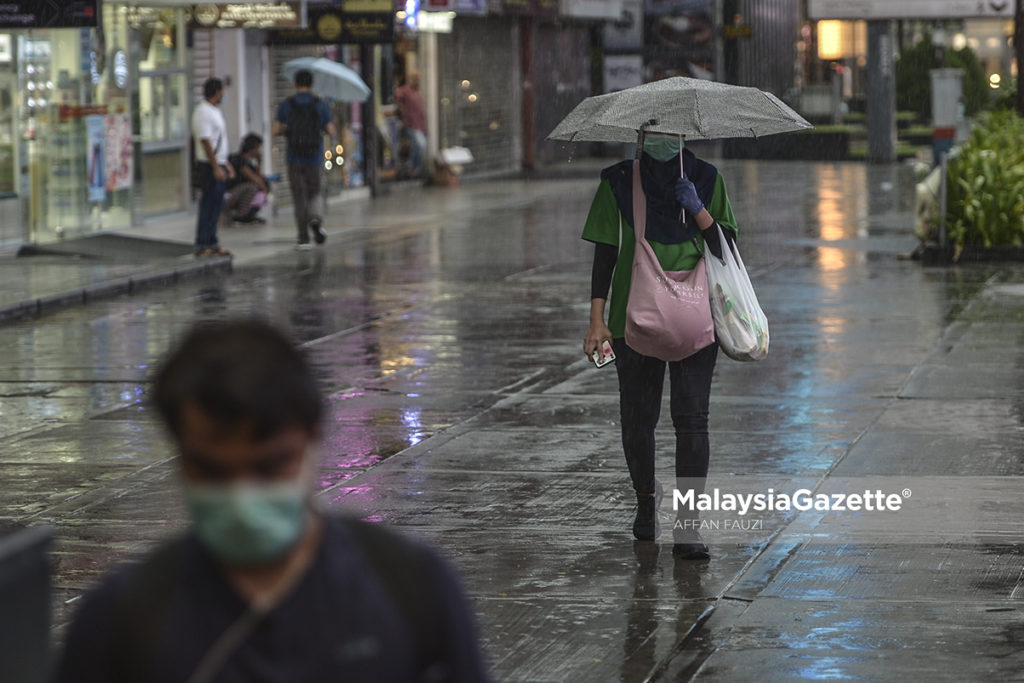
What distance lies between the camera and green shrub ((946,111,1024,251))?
18.0m

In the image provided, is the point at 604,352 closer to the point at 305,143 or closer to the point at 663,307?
the point at 663,307

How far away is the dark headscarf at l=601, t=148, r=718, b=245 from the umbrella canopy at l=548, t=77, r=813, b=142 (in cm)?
13

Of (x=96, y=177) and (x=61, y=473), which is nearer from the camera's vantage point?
(x=61, y=473)

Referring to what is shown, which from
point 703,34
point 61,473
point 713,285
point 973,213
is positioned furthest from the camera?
point 703,34

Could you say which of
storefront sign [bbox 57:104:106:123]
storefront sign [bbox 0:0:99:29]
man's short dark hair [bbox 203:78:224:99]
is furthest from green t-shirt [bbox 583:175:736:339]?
storefront sign [bbox 57:104:106:123]

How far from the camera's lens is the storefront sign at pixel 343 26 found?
2550 centimetres

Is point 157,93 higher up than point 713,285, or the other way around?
point 157,93

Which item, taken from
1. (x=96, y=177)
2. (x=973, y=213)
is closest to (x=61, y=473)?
(x=973, y=213)

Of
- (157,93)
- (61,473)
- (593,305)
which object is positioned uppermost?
(157,93)

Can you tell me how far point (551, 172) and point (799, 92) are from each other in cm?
1121

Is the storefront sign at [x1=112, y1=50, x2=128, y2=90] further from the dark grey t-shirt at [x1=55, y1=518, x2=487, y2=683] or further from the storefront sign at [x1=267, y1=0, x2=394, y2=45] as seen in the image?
the dark grey t-shirt at [x1=55, y1=518, x2=487, y2=683]

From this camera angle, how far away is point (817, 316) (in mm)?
13930

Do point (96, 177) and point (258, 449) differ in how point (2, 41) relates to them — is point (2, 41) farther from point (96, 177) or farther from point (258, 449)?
point (258, 449)

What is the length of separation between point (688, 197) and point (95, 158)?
16011 millimetres
